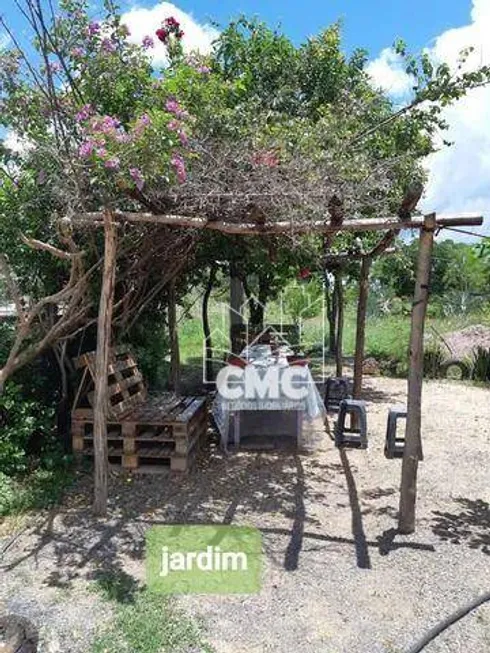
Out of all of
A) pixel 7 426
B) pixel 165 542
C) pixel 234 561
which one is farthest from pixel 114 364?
pixel 234 561

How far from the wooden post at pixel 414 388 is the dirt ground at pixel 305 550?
187 mm

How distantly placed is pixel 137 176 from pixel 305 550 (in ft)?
8.61

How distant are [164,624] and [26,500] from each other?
1965mm

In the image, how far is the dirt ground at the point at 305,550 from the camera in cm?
294

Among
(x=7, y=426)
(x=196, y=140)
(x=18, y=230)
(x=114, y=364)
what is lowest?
(x=7, y=426)

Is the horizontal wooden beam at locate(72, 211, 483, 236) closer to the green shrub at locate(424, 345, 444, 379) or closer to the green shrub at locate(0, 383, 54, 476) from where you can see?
the green shrub at locate(0, 383, 54, 476)

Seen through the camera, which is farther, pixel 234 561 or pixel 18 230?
pixel 18 230

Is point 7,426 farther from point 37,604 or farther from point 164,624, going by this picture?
point 164,624

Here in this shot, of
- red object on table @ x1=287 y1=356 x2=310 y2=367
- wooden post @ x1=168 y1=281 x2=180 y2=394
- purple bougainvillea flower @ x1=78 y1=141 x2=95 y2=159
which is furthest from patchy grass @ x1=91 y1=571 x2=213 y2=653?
wooden post @ x1=168 y1=281 x2=180 y2=394

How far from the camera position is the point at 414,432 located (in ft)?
13.5

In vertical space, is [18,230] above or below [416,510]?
above

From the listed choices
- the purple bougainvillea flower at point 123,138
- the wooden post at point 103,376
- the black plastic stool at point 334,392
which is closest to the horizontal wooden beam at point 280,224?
the wooden post at point 103,376

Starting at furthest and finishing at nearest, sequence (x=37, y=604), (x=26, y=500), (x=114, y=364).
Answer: (x=114, y=364) < (x=26, y=500) < (x=37, y=604)

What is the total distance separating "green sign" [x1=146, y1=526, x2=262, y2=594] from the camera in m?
3.36
